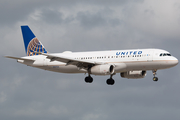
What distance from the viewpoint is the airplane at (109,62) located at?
6134cm

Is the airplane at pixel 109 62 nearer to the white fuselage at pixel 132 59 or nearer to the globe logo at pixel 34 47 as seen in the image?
the white fuselage at pixel 132 59

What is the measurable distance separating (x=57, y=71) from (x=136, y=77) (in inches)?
570

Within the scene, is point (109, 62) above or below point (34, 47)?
below

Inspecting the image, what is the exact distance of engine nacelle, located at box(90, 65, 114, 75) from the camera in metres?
62.0

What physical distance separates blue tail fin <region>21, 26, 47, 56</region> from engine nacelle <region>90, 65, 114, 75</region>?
14.2m

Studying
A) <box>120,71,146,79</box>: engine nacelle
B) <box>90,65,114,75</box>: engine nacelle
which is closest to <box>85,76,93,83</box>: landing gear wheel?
<box>90,65,114,75</box>: engine nacelle

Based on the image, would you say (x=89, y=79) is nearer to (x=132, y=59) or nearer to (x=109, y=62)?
(x=109, y=62)

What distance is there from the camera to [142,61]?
61.4 metres

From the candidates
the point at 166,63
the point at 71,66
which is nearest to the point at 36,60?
the point at 71,66

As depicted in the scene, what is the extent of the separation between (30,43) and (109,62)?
60.4 ft

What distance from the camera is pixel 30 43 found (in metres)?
73.8

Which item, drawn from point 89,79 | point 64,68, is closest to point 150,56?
point 89,79

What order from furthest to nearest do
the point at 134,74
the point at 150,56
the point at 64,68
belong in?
the point at 134,74
the point at 64,68
the point at 150,56

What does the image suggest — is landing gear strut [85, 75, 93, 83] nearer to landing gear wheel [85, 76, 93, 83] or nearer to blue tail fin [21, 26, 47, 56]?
landing gear wheel [85, 76, 93, 83]
